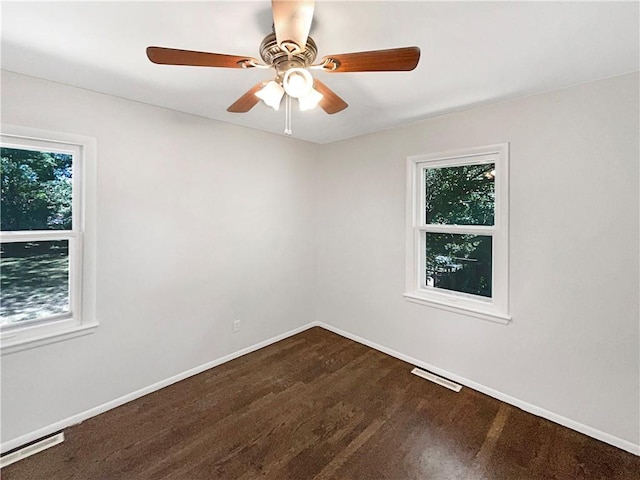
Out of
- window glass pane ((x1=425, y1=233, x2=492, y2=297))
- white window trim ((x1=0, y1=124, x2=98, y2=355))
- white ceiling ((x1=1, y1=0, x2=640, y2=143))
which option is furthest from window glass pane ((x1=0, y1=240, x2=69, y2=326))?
window glass pane ((x1=425, y1=233, x2=492, y2=297))

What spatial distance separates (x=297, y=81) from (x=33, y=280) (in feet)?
7.38

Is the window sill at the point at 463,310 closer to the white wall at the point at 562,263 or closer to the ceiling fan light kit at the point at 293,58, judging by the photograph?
the white wall at the point at 562,263

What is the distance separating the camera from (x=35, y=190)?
2.06m

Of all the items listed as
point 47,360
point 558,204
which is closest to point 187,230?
point 47,360

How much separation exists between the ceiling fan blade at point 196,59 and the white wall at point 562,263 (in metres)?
2.03

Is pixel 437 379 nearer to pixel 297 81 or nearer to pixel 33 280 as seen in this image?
pixel 297 81

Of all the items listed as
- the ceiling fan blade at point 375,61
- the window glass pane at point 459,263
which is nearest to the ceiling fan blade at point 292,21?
the ceiling fan blade at point 375,61

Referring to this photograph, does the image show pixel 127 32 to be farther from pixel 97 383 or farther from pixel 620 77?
pixel 620 77

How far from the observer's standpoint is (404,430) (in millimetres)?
2127

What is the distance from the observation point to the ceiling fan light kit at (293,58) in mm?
1150

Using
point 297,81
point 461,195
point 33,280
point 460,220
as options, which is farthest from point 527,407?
point 33,280

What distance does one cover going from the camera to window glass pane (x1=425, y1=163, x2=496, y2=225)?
2607 millimetres

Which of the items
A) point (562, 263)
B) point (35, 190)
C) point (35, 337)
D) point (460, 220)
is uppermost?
point (35, 190)

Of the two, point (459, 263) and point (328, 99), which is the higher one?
point (328, 99)
